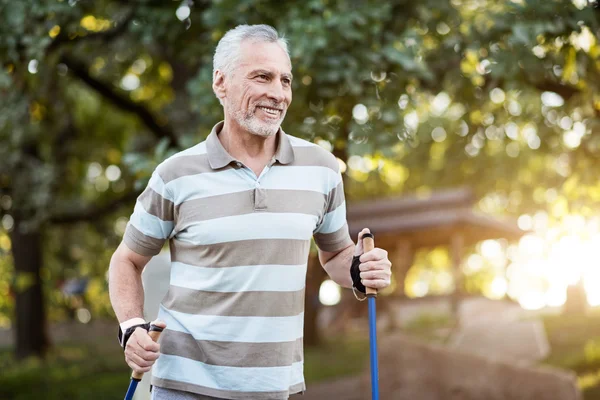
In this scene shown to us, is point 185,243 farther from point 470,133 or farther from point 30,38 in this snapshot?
point 470,133

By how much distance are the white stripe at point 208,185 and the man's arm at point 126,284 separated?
29cm

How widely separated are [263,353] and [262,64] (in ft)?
3.09

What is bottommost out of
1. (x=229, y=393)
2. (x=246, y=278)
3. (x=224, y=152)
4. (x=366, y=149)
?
(x=229, y=393)

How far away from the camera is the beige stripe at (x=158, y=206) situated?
9.23 feet

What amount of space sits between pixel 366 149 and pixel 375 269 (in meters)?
3.25

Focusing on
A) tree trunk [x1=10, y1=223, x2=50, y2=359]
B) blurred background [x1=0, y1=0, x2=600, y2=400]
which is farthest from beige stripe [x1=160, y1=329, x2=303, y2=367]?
A: tree trunk [x1=10, y1=223, x2=50, y2=359]

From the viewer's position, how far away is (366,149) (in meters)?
6.05

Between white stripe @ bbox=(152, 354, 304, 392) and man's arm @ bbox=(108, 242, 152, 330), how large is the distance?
0.77 ft

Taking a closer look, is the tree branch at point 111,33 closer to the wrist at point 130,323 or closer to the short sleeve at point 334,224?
the short sleeve at point 334,224

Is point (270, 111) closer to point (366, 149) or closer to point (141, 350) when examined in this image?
point (141, 350)

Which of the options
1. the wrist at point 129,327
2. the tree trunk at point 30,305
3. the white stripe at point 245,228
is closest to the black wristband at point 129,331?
the wrist at point 129,327

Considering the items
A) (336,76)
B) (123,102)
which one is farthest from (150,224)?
(123,102)

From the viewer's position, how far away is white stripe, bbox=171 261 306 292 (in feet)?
8.75

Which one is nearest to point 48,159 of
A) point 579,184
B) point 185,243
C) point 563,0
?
point 579,184
